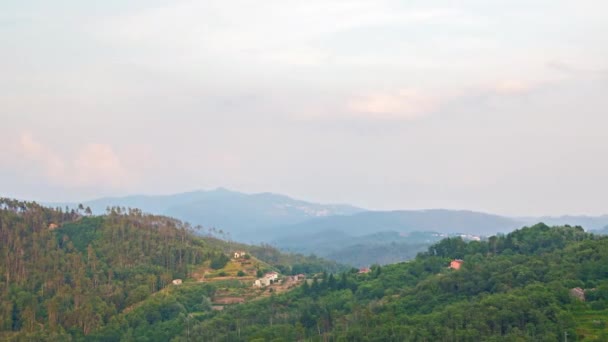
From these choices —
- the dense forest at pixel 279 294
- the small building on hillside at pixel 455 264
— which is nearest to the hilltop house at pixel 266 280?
the dense forest at pixel 279 294

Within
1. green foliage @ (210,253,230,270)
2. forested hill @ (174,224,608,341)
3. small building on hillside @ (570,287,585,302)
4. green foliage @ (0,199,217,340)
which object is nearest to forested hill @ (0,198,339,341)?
green foliage @ (0,199,217,340)

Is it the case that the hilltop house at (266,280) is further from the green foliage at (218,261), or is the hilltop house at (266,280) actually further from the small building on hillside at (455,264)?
the small building on hillside at (455,264)

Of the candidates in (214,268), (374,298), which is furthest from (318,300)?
(214,268)

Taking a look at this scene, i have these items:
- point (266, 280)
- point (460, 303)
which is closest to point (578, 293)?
point (460, 303)

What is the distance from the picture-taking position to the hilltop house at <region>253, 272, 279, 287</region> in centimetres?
8819

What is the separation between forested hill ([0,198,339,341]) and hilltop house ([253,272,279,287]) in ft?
22.7

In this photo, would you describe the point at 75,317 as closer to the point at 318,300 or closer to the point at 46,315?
the point at 46,315

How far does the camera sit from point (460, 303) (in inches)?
2299

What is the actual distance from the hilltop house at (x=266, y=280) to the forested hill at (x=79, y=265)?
6912 mm

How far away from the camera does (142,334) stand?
229ft

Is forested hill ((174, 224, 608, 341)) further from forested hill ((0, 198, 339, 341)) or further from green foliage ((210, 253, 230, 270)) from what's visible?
green foliage ((210, 253, 230, 270))

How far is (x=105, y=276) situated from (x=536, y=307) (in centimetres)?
5332

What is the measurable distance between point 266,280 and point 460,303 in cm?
3685

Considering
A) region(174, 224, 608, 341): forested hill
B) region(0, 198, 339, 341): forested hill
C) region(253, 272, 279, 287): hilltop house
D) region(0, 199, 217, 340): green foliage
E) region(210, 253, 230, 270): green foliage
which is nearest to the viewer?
region(174, 224, 608, 341): forested hill
